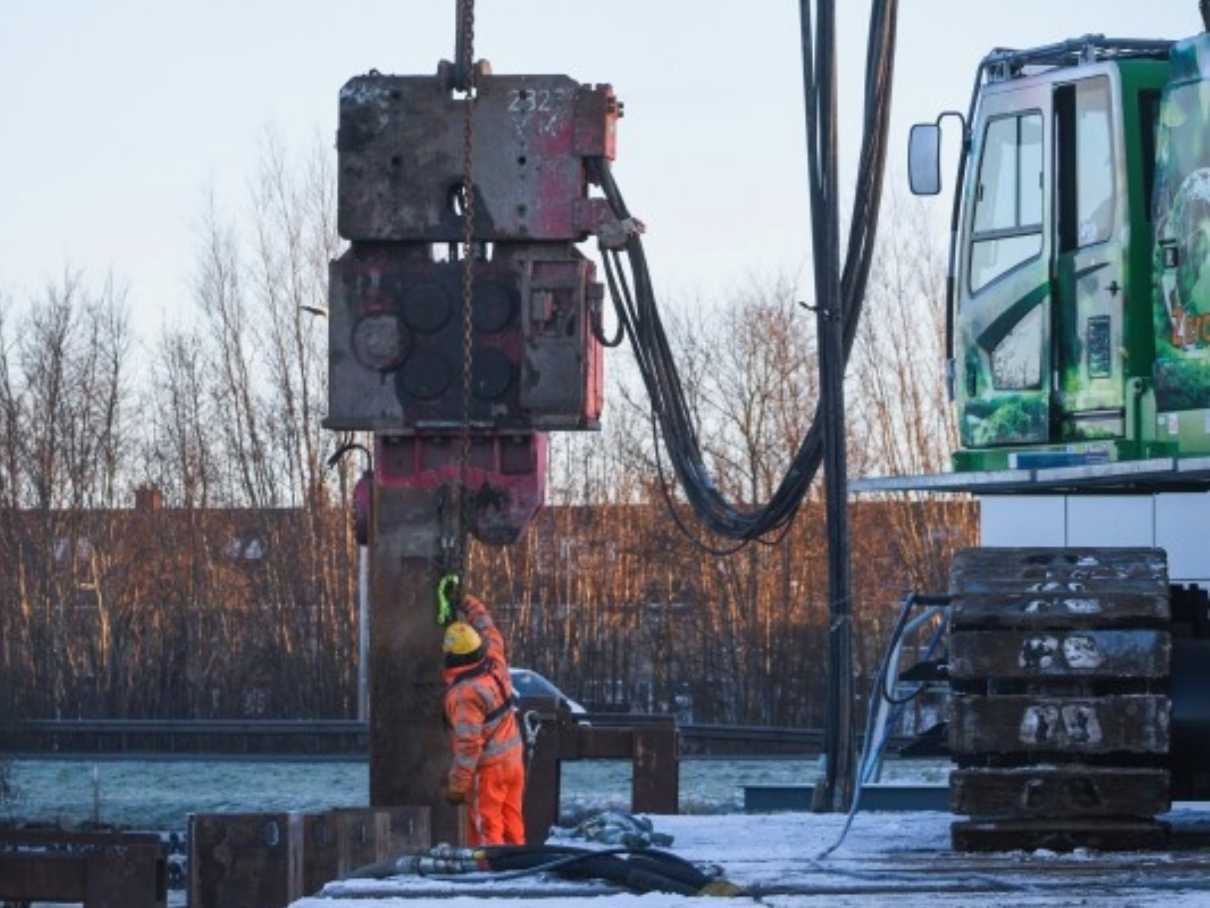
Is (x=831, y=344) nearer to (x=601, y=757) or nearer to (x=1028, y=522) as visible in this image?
(x=601, y=757)

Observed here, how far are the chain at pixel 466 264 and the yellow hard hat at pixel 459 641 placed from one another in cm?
25

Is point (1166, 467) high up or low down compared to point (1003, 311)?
down

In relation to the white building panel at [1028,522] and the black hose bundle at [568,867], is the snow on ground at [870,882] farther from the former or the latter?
the white building panel at [1028,522]

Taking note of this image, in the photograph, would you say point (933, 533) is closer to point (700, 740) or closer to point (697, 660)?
point (697, 660)

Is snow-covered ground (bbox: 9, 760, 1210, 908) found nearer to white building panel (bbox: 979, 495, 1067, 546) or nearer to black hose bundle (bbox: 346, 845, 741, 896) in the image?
black hose bundle (bbox: 346, 845, 741, 896)

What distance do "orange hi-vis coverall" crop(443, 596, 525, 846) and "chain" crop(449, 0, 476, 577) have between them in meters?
0.38

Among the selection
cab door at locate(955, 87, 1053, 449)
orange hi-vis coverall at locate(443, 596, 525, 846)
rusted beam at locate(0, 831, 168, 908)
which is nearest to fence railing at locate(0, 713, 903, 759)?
orange hi-vis coverall at locate(443, 596, 525, 846)

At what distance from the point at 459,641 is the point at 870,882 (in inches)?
222

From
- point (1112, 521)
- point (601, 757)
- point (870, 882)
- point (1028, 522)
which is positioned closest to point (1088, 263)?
point (870, 882)

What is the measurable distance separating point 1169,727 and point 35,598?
159 feet

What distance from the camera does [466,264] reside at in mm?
12914

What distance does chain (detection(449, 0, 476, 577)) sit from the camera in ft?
42.1

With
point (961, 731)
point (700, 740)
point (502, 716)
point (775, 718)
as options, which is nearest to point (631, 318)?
point (502, 716)

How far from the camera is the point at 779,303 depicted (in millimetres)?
54656
